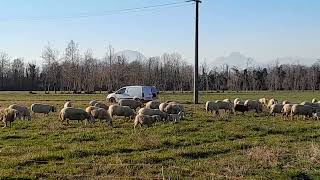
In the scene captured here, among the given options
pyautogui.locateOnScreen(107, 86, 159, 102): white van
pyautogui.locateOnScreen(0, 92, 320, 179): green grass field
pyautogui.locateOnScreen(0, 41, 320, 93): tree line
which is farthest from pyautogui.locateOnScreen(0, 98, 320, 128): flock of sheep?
pyautogui.locateOnScreen(0, 41, 320, 93): tree line

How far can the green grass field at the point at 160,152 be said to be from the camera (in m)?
13.0

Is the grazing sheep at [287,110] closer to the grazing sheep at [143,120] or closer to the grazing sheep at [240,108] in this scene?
the grazing sheep at [240,108]

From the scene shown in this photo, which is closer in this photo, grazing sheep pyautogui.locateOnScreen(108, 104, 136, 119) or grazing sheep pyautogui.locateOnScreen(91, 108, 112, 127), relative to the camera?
grazing sheep pyautogui.locateOnScreen(91, 108, 112, 127)

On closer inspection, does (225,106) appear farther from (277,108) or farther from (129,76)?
(129,76)

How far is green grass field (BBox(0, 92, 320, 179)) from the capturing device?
13.0 m

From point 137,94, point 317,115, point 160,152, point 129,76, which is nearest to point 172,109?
point 317,115

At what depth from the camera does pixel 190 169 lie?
13.4 metres

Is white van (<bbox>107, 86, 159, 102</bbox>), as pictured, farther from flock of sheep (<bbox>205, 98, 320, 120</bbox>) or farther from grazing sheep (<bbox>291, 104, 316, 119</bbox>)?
grazing sheep (<bbox>291, 104, 316, 119</bbox>)

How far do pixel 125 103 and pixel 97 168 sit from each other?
24232 mm

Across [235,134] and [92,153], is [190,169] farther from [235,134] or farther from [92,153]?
[235,134]

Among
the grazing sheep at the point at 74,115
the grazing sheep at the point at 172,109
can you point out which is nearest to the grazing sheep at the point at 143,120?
the grazing sheep at the point at 74,115

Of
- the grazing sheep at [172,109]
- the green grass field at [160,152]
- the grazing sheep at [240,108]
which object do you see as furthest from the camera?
the grazing sheep at [240,108]

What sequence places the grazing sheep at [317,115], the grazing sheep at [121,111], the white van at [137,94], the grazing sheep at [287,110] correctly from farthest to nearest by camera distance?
the white van at [137,94]
the grazing sheep at [287,110]
the grazing sheep at [317,115]
the grazing sheep at [121,111]

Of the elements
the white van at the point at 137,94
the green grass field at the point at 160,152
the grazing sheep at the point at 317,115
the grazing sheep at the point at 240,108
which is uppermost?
the white van at the point at 137,94
